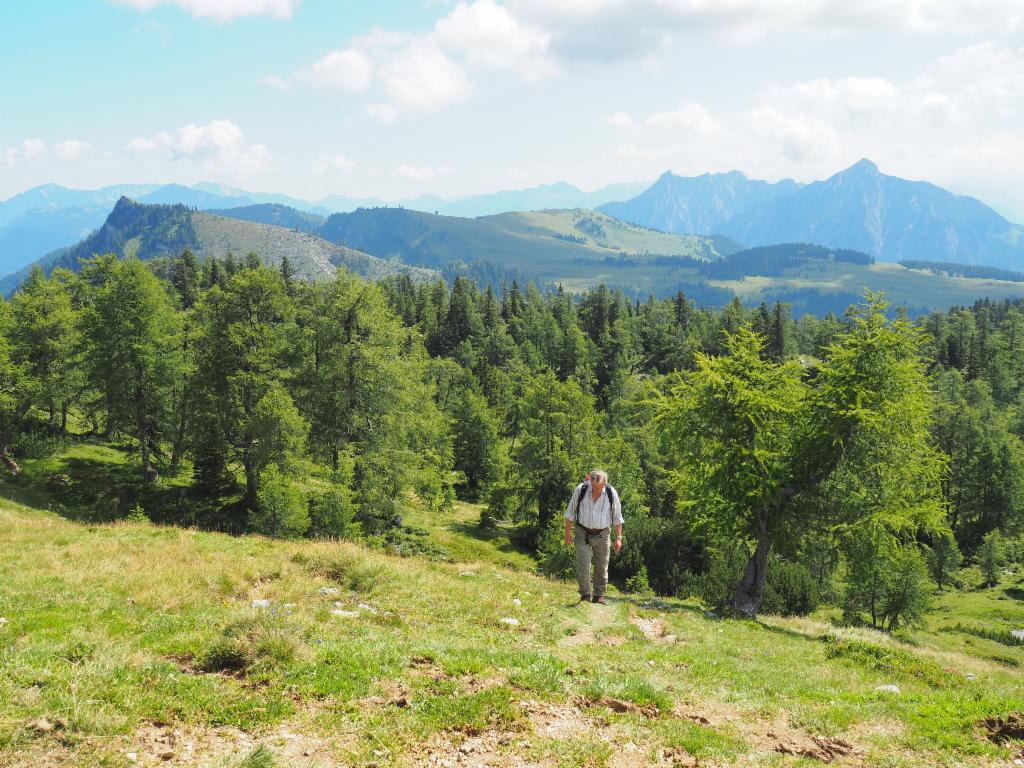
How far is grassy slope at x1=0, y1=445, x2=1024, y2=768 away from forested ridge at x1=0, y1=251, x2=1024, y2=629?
23.2 ft

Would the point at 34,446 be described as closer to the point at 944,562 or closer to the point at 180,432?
the point at 180,432

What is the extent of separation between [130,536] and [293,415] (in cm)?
1676

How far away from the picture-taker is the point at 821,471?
869 inches

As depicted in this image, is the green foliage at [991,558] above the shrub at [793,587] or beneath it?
beneath

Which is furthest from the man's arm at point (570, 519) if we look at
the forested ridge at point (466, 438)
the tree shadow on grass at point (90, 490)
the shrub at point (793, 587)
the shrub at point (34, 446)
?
the shrub at point (34, 446)

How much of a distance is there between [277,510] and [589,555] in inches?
882

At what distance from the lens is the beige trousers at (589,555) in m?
16.2

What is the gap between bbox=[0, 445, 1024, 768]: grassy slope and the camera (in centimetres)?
753

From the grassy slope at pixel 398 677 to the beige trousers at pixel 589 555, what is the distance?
709 millimetres

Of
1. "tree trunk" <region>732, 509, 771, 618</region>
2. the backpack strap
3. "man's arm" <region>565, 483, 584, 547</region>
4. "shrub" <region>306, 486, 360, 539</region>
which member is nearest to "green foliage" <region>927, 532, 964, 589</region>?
"tree trunk" <region>732, 509, 771, 618</region>

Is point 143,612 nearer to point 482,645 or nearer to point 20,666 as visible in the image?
point 20,666

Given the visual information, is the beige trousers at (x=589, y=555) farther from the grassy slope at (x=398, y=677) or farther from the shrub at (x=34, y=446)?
the shrub at (x=34, y=446)

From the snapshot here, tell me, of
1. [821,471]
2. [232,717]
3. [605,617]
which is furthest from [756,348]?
[232,717]

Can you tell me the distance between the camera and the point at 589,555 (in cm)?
1634
